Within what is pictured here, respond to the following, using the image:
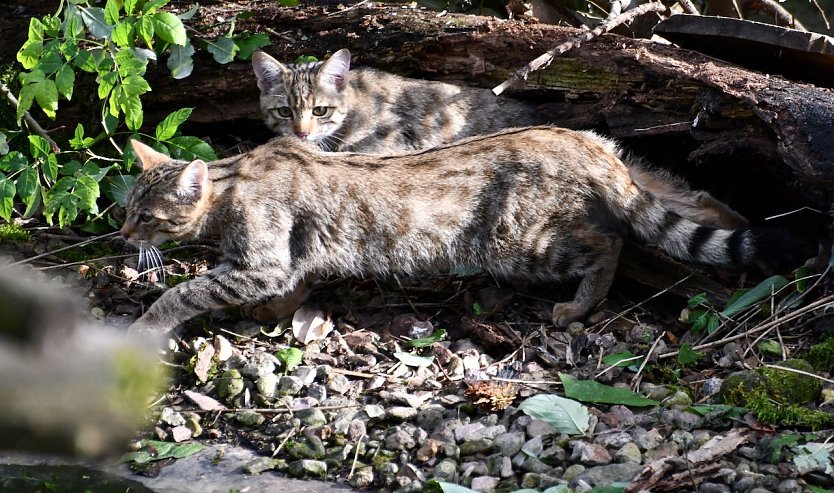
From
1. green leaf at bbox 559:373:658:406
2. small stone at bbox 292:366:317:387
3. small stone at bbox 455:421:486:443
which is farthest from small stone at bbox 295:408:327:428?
green leaf at bbox 559:373:658:406

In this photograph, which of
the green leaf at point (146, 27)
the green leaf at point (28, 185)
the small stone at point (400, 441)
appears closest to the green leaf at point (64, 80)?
the green leaf at point (146, 27)

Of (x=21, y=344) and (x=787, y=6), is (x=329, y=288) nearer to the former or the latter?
(x=21, y=344)

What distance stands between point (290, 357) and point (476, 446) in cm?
132

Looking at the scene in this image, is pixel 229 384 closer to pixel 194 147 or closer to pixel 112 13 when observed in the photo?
pixel 194 147

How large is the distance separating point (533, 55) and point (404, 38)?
3.01ft

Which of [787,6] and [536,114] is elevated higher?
[787,6]

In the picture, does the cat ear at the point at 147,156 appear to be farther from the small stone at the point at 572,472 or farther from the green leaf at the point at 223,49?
the small stone at the point at 572,472

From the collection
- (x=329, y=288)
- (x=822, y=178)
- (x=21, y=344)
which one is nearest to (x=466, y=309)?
(x=329, y=288)

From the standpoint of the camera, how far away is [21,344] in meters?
Result: 1.18

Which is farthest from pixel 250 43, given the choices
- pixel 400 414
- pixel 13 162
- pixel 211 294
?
pixel 400 414

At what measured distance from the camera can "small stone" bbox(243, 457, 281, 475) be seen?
391 cm

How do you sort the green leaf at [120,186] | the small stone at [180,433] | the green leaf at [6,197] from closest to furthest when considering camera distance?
1. the small stone at [180,433]
2. the green leaf at [6,197]
3. the green leaf at [120,186]

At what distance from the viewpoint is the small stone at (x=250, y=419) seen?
4.34 metres

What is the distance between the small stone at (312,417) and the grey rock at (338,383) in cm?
26
